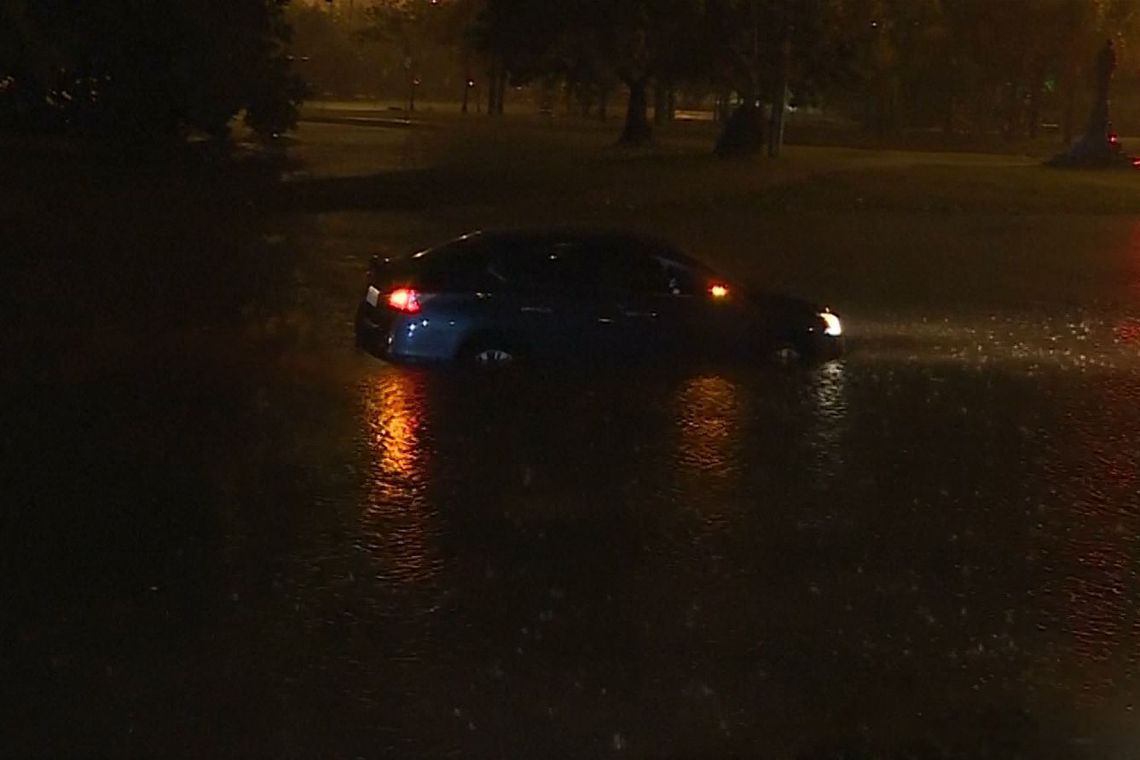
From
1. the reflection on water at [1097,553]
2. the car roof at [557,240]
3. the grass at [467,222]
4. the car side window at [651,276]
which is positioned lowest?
the grass at [467,222]

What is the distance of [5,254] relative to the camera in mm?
25969

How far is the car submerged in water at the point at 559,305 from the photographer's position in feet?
50.1

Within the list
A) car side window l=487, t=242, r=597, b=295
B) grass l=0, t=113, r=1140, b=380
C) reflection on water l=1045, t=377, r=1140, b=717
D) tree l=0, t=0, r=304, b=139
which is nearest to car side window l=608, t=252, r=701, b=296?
car side window l=487, t=242, r=597, b=295

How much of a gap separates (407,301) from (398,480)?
4.16 metres

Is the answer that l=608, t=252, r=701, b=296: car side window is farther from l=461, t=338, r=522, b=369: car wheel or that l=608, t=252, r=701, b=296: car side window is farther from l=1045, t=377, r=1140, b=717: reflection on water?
l=1045, t=377, r=1140, b=717: reflection on water

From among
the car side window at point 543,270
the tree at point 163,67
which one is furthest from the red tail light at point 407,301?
the tree at point 163,67

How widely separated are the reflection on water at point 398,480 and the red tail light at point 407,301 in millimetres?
614

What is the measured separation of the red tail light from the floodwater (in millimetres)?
629

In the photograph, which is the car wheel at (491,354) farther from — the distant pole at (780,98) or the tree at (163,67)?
the distant pole at (780,98)

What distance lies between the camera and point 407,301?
1519cm

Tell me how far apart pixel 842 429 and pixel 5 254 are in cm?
1629

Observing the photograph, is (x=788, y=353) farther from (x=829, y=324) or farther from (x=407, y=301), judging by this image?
(x=407, y=301)

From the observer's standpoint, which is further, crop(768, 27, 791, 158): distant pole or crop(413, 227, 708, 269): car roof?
crop(768, 27, 791, 158): distant pole

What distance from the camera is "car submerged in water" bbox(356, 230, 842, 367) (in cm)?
1527
